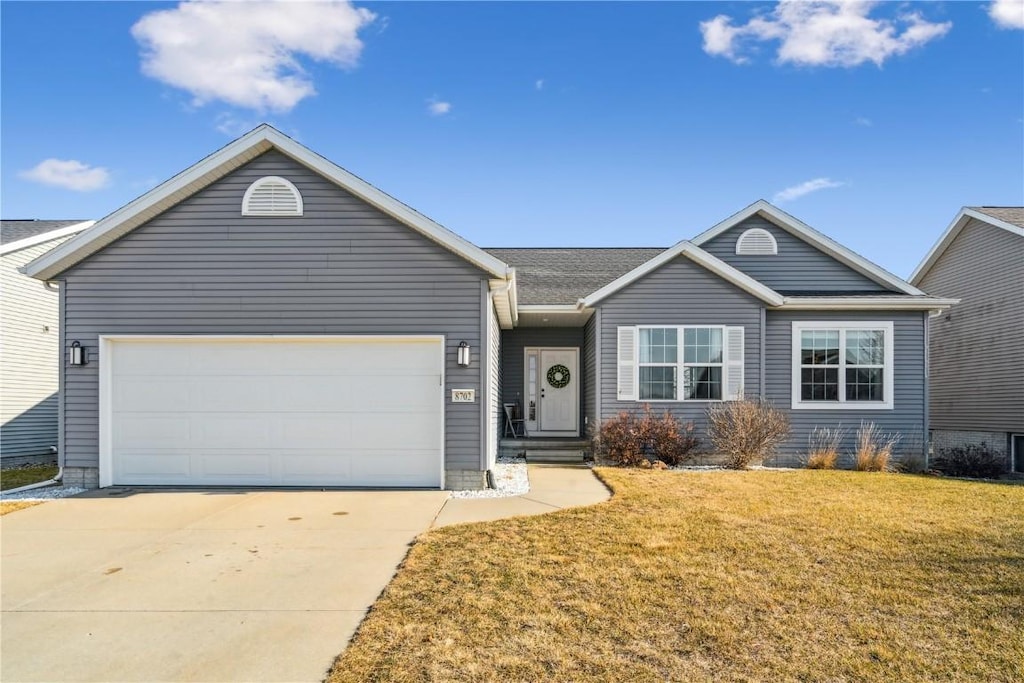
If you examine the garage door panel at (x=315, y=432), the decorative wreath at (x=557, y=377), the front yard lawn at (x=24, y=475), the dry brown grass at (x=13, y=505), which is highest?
A: the decorative wreath at (x=557, y=377)

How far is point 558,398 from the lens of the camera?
50.4ft

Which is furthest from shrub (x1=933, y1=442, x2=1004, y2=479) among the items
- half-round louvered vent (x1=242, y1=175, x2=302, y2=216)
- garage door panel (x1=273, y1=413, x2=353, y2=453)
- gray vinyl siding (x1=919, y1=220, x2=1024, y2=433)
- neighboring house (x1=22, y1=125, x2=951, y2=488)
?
half-round louvered vent (x1=242, y1=175, x2=302, y2=216)

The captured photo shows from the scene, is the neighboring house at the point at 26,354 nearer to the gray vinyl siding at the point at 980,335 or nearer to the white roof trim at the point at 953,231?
the white roof trim at the point at 953,231

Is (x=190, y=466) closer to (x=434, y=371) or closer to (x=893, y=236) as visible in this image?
(x=434, y=371)

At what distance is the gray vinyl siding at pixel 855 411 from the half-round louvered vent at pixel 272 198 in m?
9.39

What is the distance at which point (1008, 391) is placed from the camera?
13820mm

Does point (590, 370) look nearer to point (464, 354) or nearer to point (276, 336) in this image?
point (464, 354)

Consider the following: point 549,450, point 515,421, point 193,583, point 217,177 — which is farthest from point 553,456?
point 193,583

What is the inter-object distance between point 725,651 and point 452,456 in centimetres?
603

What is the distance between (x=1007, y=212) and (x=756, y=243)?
7.00 m

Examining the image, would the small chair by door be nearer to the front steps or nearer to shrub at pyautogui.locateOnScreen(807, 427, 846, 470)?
the front steps

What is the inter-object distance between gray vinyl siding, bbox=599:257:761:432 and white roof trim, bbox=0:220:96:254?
1209 cm

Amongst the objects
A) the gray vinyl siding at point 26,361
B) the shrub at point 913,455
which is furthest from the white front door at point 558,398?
the gray vinyl siding at point 26,361

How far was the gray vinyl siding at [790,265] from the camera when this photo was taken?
13180 mm
